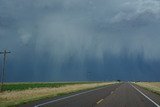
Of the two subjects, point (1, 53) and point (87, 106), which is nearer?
point (87, 106)

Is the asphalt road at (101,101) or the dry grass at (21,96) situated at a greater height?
the dry grass at (21,96)

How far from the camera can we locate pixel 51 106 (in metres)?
19.3

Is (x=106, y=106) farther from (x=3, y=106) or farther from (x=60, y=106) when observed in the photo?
(x=3, y=106)

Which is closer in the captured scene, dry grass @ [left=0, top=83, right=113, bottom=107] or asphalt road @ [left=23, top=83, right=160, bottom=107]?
asphalt road @ [left=23, top=83, right=160, bottom=107]

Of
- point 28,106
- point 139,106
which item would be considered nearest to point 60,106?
point 28,106

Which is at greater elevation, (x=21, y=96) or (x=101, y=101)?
(x=21, y=96)

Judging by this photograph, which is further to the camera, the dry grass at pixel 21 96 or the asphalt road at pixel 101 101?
the dry grass at pixel 21 96

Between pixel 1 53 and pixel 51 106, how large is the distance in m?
27.6

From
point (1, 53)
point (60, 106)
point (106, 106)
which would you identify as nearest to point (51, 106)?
point (60, 106)

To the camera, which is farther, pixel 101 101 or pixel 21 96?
pixel 21 96

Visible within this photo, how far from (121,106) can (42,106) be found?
199 inches

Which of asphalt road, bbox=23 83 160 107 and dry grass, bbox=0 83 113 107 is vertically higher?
dry grass, bbox=0 83 113 107

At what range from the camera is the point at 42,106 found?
762 inches

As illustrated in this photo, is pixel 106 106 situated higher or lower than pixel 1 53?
lower
